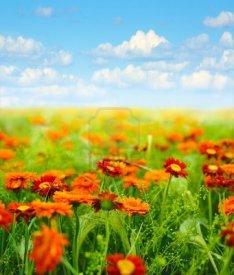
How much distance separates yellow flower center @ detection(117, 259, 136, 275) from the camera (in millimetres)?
1133

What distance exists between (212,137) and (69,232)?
8.92ft

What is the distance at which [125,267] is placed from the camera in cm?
115

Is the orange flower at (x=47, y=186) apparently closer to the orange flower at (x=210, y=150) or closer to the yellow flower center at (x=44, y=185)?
the yellow flower center at (x=44, y=185)

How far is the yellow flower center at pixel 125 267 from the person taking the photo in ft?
3.72

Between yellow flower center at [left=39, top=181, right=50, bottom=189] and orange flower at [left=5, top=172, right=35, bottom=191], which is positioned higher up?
yellow flower center at [left=39, top=181, right=50, bottom=189]

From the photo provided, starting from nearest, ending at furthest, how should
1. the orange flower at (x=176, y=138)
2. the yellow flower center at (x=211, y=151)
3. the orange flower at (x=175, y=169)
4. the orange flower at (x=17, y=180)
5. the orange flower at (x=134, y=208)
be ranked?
the orange flower at (x=134, y=208), the orange flower at (x=175, y=169), the orange flower at (x=17, y=180), the yellow flower center at (x=211, y=151), the orange flower at (x=176, y=138)

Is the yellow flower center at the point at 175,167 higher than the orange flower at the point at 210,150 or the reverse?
higher

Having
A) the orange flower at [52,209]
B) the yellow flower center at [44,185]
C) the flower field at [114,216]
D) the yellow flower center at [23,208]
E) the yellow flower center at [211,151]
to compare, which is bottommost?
the flower field at [114,216]

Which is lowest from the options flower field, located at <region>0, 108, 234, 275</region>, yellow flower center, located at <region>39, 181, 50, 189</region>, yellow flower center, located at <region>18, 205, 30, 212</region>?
flower field, located at <region>0, 108, 234, 275</region>

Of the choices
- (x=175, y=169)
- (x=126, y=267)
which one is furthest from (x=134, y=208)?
(x=126, y=267)

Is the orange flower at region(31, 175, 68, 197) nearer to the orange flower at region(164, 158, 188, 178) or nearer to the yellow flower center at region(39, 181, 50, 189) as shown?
the yellow flower center at region(39, 181, 50, 189)

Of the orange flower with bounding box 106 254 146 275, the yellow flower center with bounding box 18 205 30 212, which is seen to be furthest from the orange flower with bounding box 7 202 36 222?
the orange flower with bounding box 106 254 146 275

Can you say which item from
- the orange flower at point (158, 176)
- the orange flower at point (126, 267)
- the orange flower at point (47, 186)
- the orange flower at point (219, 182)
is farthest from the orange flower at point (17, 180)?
the orange flower at point (126, 267)

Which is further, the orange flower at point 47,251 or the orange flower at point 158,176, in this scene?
the orange flower at point 158,176
